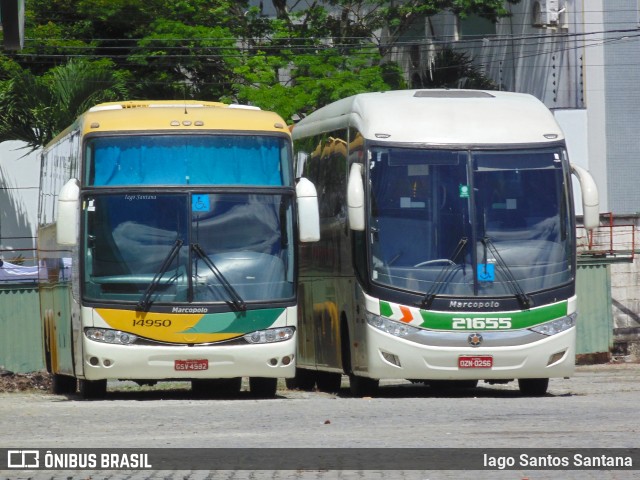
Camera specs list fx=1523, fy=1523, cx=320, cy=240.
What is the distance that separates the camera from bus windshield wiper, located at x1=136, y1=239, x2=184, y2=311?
57.4 feet

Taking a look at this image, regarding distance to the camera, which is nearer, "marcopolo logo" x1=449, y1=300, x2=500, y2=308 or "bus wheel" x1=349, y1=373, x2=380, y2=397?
"marcopolo logo" x1=449, y1=300, x2=500, y2=308

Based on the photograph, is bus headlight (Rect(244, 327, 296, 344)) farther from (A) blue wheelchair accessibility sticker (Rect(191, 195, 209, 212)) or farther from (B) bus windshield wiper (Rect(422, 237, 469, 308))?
(B) bus windshield wiper (Rect(422, 237, 469, 308))

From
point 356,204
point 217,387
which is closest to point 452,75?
point 217,387

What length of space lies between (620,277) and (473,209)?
16871 mm

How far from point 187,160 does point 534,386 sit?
5158 mm

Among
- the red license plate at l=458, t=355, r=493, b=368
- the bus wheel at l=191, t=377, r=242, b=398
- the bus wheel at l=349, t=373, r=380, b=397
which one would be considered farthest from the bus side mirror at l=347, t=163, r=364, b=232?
the bus wheel at l=191, t=377, r=242, b=398

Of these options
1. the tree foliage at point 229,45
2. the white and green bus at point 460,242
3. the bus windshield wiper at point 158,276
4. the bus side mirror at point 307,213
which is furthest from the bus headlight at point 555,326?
the tree foliage at point 229,45

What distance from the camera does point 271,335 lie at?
17812 mm

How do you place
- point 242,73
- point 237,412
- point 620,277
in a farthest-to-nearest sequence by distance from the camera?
point 242,73 < point 620,277 < point 237,412

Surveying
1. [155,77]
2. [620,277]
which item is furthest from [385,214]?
[155,77]

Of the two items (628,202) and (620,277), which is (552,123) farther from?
(628,202)

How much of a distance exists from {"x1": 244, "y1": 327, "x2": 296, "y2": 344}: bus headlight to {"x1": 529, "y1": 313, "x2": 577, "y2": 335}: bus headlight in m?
2.87

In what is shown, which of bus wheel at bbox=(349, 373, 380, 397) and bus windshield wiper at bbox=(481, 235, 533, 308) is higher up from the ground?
bus windshield wiper at bbox=(481, 235, 533, 308)

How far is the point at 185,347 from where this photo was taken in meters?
17.5
